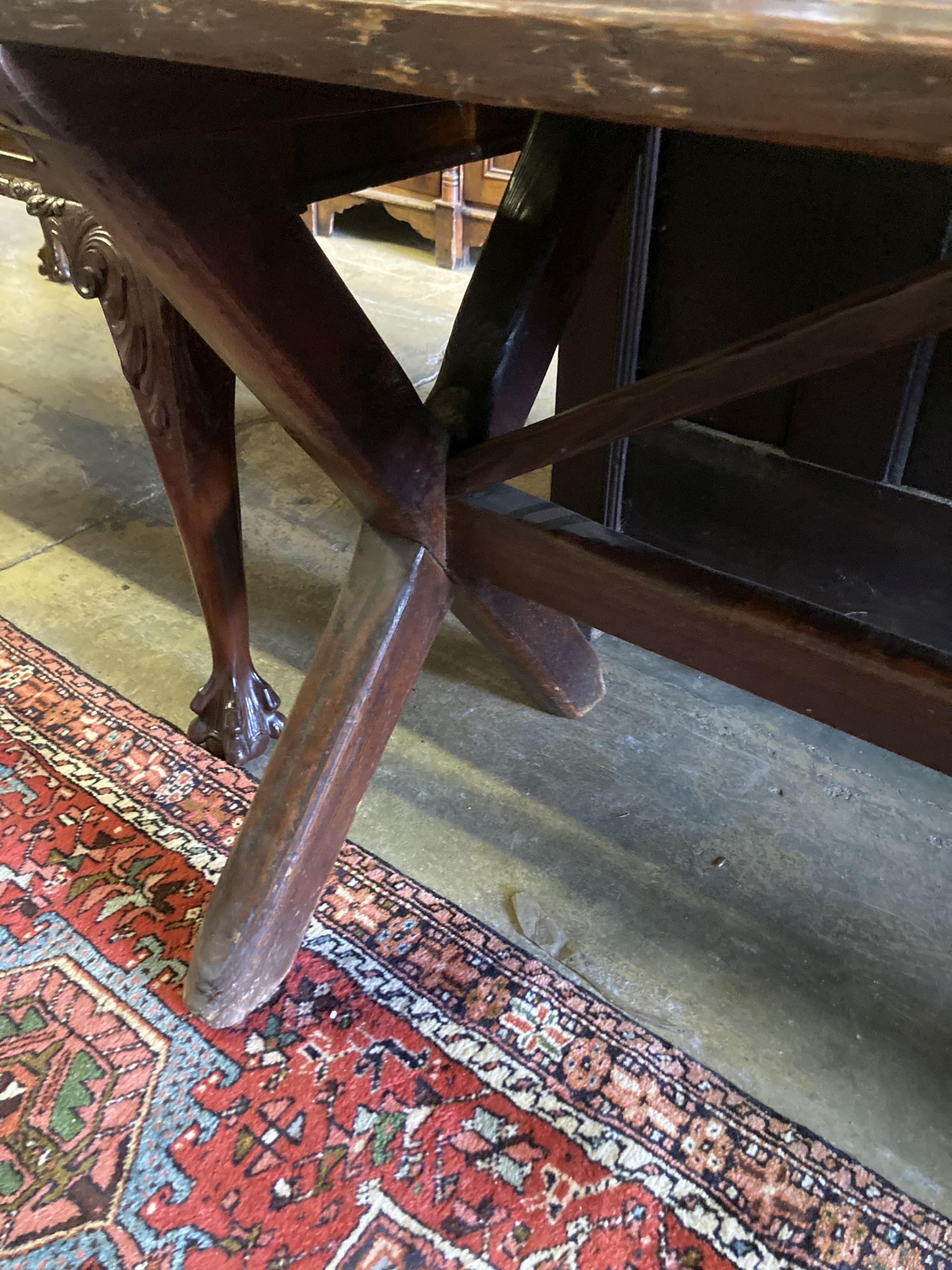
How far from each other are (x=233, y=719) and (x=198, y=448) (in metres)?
0.42

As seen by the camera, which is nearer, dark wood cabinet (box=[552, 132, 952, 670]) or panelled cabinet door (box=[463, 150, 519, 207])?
dark wood cabinet (box=[552, 132, 952, 670])

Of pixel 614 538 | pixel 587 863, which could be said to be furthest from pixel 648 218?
pixel 587 863

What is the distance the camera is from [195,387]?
1102 mm

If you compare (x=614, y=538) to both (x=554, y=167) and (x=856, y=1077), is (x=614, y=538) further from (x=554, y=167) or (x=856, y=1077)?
(x=856, y=1077)

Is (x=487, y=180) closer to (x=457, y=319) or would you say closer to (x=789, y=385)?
(x=789, y=385)

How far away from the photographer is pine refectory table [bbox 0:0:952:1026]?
41cm

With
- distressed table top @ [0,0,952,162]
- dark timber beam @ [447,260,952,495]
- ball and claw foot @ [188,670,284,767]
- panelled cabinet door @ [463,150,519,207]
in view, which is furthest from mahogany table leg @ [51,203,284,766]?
panelled cabinet door @ [463,150,519,207]

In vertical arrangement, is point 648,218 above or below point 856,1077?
above

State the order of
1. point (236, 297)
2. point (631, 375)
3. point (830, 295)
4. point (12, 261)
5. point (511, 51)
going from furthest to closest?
point (12, 261) → point (631, 375) → point (830, 295) → point (236, 297) → point (511, 51)

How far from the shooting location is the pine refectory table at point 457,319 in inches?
16.2

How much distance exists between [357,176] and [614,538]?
0.54 metres

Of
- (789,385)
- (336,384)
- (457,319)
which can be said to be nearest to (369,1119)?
(336,384)

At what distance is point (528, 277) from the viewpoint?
1085 millimetres

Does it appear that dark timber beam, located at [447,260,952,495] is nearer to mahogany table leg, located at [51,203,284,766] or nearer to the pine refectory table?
the pine refectory table
